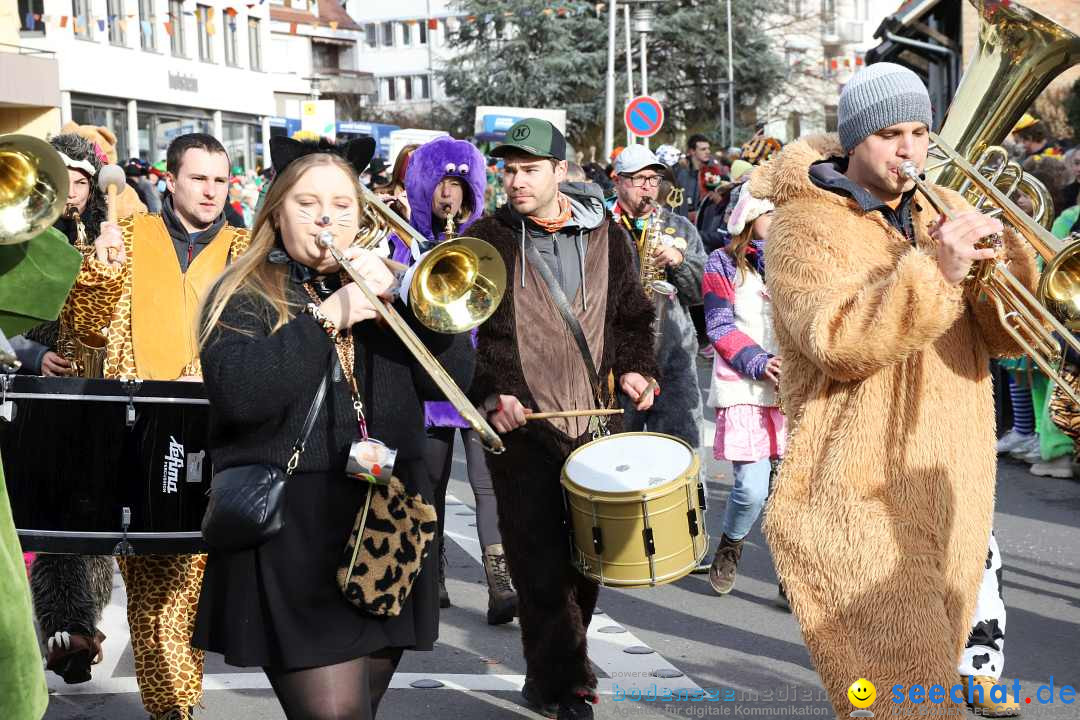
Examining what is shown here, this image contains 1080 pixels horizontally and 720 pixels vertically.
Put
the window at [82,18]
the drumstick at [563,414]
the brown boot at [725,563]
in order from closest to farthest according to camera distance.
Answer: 1. the drumstick at [563,414]
2. the brown boot at [725,563]
3. the window at [82,18]

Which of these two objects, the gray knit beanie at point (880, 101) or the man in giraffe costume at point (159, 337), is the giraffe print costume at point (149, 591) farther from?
the gray knit beanie at point (880, 101)

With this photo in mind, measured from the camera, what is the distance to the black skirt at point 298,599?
351 centimetres

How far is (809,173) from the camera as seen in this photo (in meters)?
3.95

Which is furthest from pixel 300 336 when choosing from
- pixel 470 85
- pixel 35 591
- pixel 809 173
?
pixel 470 85

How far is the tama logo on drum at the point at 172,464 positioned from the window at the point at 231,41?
50.0 meters

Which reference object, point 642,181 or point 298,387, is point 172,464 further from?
point 642,181

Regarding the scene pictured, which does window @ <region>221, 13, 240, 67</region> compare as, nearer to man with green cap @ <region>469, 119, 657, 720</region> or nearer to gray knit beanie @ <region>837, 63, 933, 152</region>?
man with green cap @ <region>469, 119, 657, 720</region>

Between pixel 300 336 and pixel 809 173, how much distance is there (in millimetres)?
1372

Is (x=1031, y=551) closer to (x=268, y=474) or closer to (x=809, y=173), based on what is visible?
(x=809, y=173)

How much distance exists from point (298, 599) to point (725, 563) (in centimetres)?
416

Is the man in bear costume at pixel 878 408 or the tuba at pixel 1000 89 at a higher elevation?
the tuba at pixel 1000 89

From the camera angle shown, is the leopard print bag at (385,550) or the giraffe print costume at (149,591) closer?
the leopard print bag at (385,550)

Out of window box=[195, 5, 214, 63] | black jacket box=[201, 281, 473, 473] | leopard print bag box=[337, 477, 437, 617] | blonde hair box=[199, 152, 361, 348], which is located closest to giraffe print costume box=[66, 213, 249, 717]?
blonde hair box=[199, 152, 361, 348]

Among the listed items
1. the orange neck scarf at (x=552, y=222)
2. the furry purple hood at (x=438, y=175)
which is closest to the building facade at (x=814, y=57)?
the furry purple hood at (x=438, y=175)
